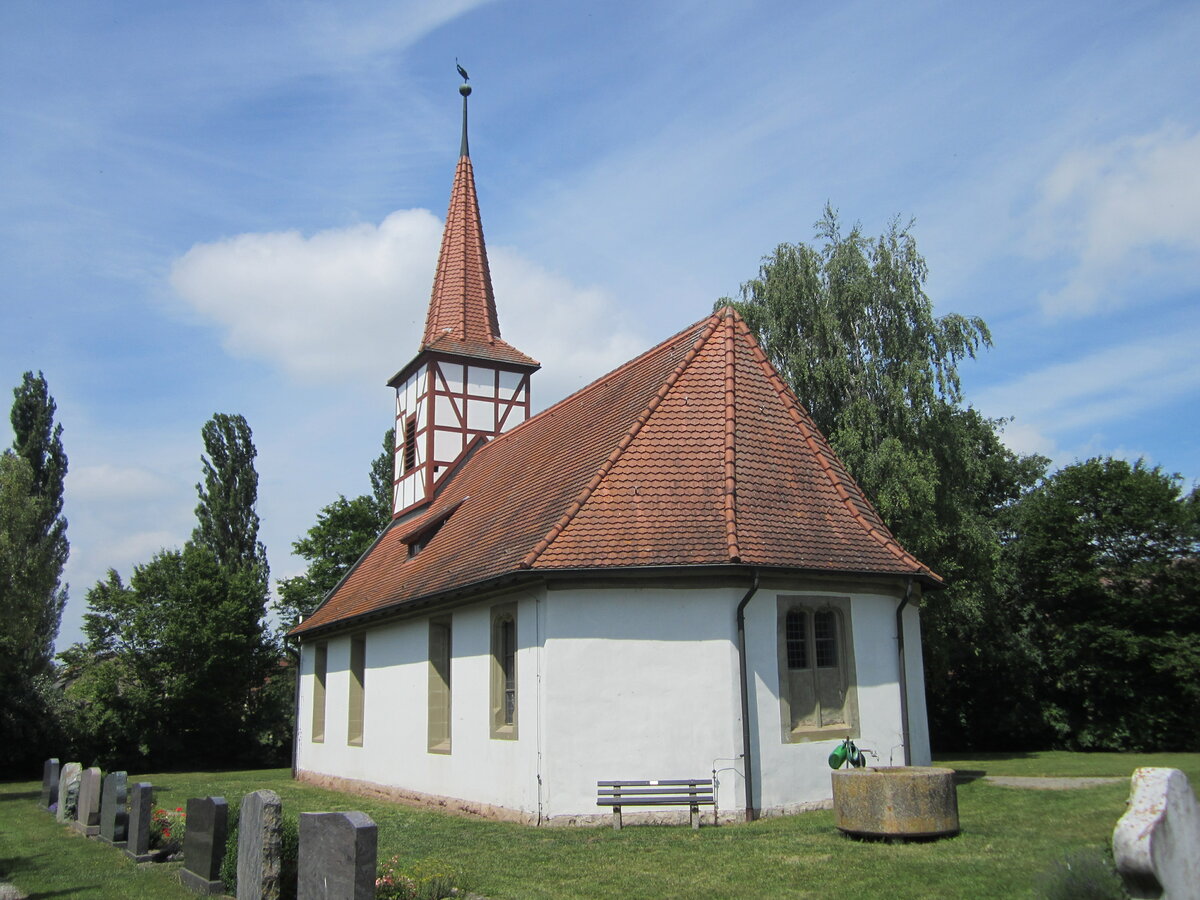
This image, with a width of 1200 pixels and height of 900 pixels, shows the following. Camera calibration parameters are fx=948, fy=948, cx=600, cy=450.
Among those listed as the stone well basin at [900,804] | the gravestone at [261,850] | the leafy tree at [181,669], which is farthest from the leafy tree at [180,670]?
the stone well basin at [900,804]

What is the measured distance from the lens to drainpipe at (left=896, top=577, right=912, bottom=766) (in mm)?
14555

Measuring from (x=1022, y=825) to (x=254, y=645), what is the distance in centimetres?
2753

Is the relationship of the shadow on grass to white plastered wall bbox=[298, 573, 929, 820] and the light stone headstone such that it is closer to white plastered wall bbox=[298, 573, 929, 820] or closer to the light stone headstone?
the light stone headstone

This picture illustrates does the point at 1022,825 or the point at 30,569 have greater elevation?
the point at 30,569

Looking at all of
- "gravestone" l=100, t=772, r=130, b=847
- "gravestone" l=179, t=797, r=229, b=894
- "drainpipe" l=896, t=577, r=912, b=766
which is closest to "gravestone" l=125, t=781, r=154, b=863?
"gravestone" l=100, t=772, r=130, b=847

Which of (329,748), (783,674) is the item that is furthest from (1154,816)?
(329,748)

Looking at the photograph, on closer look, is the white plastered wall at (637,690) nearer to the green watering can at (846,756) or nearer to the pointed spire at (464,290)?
the green watering can at (846,756)

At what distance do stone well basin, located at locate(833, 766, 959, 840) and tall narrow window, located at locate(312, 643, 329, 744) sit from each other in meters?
16.6

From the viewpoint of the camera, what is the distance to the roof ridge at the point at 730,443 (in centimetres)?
1348

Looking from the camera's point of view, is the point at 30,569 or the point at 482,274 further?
the point at 482,274

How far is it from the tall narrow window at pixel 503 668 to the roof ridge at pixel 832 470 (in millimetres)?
5633

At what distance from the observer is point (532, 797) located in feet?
43.4

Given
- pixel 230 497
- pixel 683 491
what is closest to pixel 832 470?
pixel 683 491

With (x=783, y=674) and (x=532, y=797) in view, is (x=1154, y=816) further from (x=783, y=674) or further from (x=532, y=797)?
(x=532, y=797)
